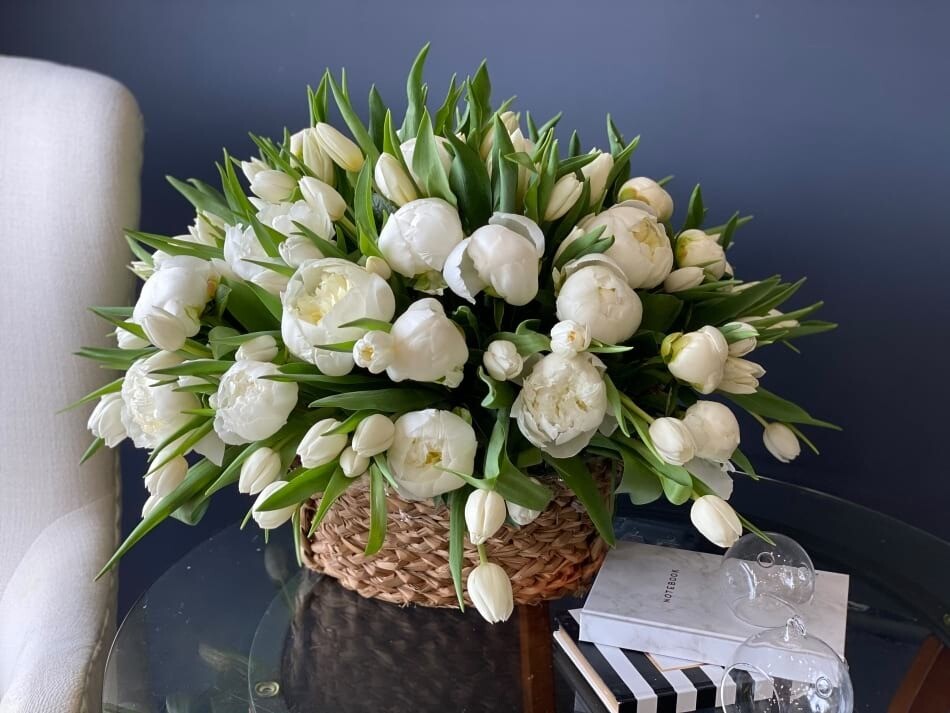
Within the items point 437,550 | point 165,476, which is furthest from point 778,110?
point 165,476

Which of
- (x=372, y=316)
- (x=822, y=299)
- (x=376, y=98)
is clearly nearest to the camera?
(x=372, y=316)

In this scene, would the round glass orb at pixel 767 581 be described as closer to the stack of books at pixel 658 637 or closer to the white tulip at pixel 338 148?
the stack of books at pixel 658 637

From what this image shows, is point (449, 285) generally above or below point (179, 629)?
above

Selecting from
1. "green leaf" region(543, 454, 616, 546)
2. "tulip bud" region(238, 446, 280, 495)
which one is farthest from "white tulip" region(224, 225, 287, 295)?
"green leaf" region(543, 454, 616, 546)

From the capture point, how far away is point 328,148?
26.6 inches

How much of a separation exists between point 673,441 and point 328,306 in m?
0.22

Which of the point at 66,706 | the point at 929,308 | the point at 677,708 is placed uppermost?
the point at 929,308

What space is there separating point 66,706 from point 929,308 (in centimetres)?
92

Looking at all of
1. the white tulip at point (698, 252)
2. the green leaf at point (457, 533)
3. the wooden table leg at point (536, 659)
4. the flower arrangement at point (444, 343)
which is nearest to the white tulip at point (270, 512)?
the flower arrangement at point (444, 343)

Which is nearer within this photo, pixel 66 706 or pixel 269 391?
pixel 269 391

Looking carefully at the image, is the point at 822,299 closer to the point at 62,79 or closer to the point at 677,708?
the point at 677,708

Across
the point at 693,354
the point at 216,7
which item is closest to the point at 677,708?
the point at 693,354

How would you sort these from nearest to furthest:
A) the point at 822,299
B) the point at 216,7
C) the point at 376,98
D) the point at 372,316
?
1. the point at 372,316
2. the point at 376,98
3. the point at 822,299
4. the point at 216,7

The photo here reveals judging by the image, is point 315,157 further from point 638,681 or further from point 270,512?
point 638,681
